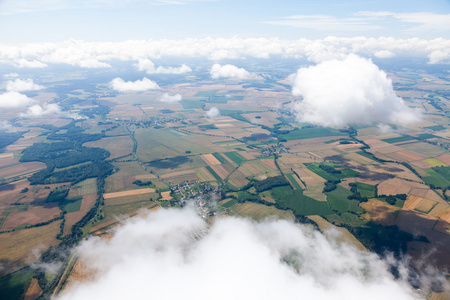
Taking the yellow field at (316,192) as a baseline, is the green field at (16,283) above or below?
above

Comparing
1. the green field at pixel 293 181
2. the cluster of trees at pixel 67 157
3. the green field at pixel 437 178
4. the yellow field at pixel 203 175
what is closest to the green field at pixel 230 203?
the yellow field at pixel 203 175

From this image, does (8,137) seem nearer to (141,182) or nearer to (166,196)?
(141,182)

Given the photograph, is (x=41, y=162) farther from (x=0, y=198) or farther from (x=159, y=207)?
(x=159, y=207)

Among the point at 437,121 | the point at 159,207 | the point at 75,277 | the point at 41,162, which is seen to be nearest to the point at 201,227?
the point at 159,207

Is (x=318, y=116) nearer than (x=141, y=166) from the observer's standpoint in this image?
No

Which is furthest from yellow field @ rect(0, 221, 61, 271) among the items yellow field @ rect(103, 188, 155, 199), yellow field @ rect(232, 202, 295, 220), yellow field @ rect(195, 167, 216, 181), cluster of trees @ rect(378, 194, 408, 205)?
cluster of trees @ rect(378, 194, 408, 205)

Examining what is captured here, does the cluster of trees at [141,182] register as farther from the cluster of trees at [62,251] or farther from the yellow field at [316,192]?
the yellow field at [316,192]

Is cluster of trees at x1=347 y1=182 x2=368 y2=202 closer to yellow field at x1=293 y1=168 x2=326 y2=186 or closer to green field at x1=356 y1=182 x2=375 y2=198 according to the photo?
green field at x1=356 y1=182 x2=375 y2=198
